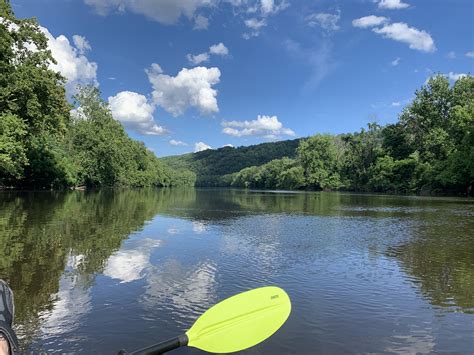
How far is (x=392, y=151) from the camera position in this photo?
3533 inches

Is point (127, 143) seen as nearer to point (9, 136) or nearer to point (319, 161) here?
point (319, 161)

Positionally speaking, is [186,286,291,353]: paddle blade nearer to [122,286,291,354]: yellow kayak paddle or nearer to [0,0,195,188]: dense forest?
[122,286,291,354]: yellow kayak paddle

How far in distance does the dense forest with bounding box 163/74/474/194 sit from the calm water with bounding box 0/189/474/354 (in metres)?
49.0

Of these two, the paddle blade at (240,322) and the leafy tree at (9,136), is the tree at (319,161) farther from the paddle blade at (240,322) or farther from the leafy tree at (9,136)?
the paddle blade at (240,322)

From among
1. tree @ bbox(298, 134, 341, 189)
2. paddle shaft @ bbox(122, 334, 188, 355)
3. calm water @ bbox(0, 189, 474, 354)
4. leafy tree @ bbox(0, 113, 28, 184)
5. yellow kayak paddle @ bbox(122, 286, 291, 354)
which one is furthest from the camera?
tree @ bbox(298, 134, 341, 189)

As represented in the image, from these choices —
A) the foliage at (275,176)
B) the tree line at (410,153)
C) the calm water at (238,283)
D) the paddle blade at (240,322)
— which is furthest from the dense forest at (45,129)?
the tree line at (410,153)

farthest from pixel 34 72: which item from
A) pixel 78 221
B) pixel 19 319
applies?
pixel 19 319

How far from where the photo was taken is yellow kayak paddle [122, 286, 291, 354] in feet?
14.2

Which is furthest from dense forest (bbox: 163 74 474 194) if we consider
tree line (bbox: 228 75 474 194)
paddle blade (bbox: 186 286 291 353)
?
paddle blade (bbox: 186 286 291 353)

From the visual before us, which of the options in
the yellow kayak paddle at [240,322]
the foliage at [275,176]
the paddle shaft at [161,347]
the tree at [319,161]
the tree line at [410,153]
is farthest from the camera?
the foliage at [275,176]

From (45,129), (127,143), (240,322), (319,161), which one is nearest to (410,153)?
(319,161)

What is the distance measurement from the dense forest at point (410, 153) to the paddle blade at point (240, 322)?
57282mm

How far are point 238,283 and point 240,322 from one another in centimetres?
422

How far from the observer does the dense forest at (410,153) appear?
5953cm
